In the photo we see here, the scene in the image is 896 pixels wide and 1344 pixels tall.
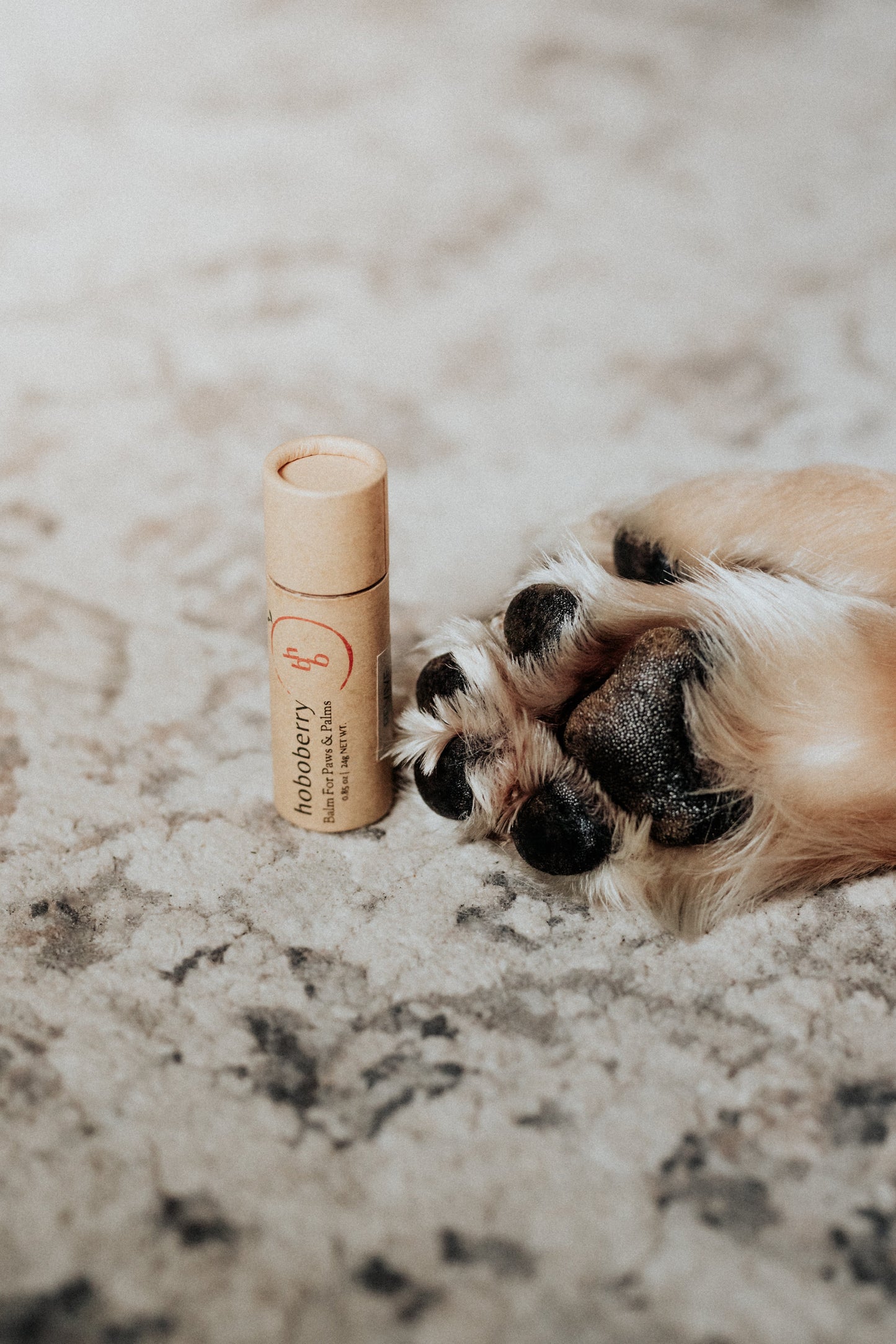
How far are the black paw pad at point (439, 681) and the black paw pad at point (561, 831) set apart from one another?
84mm

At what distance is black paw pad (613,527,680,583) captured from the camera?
30.2 inches

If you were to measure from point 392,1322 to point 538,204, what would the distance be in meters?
1.43

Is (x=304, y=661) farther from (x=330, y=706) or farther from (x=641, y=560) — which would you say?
(x=641, y=560)

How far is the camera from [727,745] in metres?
0.61

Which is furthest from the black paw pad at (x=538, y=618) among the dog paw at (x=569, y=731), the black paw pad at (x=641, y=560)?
the black paw pad at (x=641, y=560)

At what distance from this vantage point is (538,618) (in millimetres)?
683

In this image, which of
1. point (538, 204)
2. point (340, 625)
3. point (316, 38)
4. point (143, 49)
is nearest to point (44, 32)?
point (143, 49)

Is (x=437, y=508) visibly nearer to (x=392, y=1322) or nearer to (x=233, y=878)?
(x=233, y=878)

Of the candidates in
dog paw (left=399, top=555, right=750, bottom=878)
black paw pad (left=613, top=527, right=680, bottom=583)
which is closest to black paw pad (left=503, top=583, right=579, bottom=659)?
dog paw (left=399, top=555, right=750, bottom=878)

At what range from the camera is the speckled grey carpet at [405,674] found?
53cm

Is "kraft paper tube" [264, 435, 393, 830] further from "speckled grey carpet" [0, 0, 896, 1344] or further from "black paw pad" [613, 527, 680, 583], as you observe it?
"black paw pad" [613, 527, 680, 583]

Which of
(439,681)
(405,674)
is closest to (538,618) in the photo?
(439,681)

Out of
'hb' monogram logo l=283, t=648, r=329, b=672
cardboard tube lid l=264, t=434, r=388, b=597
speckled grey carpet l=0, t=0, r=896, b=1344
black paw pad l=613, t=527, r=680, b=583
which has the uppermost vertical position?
cardboard tube lid l=264, t=434, r=388, b=597

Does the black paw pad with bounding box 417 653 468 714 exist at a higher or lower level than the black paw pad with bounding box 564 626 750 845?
lower
